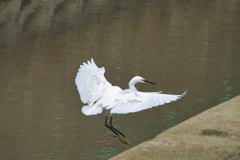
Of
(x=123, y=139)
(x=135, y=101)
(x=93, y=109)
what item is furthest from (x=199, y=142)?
(x=123, y=139)

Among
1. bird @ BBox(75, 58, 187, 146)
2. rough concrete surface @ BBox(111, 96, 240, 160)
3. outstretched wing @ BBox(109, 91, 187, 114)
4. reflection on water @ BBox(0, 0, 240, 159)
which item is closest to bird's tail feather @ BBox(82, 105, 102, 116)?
bird @ BBox(75, 58, 187, 146)

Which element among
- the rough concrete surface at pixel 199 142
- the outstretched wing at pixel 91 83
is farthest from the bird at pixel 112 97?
the rough concrete surface at pixel 199 142

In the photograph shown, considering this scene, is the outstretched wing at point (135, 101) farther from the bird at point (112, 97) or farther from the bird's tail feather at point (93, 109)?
the bird's tail feather at point (93, 109)

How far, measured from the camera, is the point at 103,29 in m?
11.4

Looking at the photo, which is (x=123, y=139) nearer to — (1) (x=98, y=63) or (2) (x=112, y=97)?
(2) (x=112, y=97)

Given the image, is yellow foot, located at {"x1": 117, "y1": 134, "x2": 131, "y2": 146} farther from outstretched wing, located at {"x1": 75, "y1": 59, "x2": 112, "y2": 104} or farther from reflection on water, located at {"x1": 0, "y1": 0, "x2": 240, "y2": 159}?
outstretched wing, located at {"x1": 75, "y1": 59, "x2": 112, "y2": 104}

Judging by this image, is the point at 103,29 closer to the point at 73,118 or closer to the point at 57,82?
the point at 57,82

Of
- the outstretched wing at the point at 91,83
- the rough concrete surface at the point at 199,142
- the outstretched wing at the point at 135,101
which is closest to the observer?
the rough concrete surface at the point at 199,142

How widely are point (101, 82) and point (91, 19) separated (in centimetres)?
859

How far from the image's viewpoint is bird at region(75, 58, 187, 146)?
12.6 feet

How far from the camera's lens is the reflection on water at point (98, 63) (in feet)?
15.3

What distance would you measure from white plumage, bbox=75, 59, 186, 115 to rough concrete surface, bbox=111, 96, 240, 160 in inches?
14.1

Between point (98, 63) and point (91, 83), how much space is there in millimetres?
3370

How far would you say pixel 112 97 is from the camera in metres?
4.20
